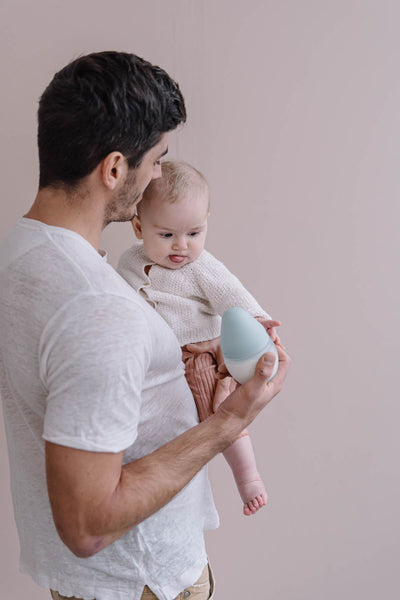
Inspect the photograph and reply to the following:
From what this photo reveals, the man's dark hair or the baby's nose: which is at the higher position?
the man's dark hair

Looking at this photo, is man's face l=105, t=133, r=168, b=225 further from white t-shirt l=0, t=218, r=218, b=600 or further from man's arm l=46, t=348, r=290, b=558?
man's arm l=46, t=348, r=290, b=558

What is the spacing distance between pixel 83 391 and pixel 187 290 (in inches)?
25.0

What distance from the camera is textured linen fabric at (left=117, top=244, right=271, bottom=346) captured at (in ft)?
4.89

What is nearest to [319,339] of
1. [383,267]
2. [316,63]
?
[383,267]

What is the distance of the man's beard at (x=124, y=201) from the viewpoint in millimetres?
1121

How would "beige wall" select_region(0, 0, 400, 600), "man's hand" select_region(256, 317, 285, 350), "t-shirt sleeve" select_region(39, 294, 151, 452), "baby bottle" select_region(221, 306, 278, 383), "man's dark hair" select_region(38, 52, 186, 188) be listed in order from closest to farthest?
→ 1. "t-shirt sleeve" select_region(39, 294, 151, 452)
2. "man's dark hair" select_region(38, 52, 186, 188)
3. "baby bottle" select_region(221, 306, 278, 383)
4. "man's hand" select_region(256, 317, 285, 350)
5. "beige wall" select_region(0, 0, 400, 600)

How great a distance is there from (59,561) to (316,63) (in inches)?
57.4

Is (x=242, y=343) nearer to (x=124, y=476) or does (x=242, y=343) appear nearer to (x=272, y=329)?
(x=272, y=329)

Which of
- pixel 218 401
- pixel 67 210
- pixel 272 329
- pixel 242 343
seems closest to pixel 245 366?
pixel 242 343

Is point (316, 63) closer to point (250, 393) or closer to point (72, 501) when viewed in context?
point (250, 393)

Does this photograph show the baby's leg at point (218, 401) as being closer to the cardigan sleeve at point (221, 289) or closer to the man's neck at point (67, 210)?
the cardigan sleeve at point (221, 289)

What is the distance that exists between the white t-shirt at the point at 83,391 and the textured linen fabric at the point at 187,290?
251 millimetres

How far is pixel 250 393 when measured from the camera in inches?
44.3

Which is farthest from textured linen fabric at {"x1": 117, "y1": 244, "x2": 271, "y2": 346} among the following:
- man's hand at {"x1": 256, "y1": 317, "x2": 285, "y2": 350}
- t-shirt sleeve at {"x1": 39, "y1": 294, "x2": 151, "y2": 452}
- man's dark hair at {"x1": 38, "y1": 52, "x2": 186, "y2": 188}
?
t-shirt sleeve at {"x1": 39, "y1": 294, "x2": 151, "y2": 452}
